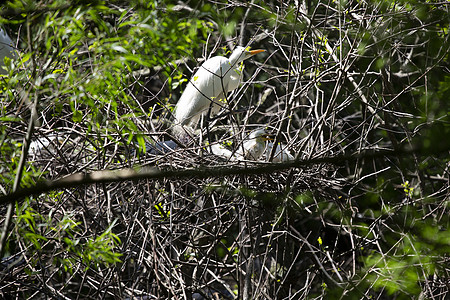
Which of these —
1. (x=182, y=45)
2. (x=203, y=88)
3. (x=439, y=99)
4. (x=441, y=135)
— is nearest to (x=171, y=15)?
(x=182, y=45)

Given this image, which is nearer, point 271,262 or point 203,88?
point 271,262

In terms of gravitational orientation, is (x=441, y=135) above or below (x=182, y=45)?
above

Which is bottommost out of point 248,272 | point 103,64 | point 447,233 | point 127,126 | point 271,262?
point 271,262

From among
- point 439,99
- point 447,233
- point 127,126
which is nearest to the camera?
point 447,233

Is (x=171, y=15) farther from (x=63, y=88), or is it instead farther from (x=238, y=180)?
(x=238, y=180)

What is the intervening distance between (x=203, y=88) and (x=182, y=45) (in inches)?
97.6

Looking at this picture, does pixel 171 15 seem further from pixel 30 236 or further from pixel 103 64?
pixel 30 236

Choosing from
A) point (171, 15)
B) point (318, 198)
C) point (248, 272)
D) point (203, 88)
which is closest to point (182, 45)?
point (171, 15)

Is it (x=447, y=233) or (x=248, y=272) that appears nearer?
(x=447, y=233)

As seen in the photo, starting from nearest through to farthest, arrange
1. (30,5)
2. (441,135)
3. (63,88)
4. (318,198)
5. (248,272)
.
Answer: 1. (441,135)
2. (30,5)
3. (63,88)
4. (248,272)
5. (318,198)

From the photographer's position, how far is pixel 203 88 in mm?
3961

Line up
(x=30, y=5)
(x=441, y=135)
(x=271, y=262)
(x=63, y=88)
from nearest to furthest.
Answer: (x=441, y=135) < (x=30, y=5) < (x=63, y=88) < (x=271, y=262)

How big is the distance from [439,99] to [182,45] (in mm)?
759

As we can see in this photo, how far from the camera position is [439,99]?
3.78 ft
